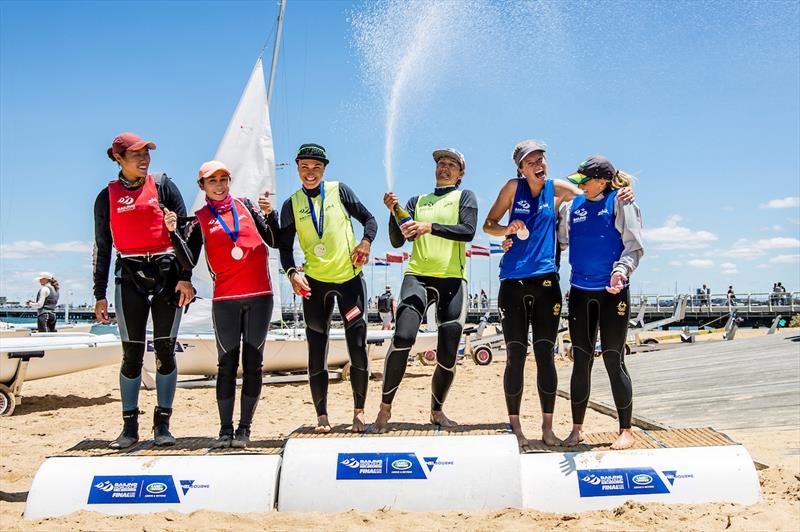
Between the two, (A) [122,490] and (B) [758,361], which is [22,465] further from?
(B) [758,361]

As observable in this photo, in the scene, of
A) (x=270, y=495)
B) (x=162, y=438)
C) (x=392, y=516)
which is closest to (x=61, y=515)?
(x=162, y=438)

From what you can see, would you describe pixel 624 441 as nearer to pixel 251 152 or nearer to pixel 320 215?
pixel 320 215

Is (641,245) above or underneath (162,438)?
above

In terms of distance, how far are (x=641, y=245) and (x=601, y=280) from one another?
0.35m

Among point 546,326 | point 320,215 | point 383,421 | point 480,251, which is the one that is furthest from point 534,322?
point 480,251

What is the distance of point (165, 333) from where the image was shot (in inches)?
193

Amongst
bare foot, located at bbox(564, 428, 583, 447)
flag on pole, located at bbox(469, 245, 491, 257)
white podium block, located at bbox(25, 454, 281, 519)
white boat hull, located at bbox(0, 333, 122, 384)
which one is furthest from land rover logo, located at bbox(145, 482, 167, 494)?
flag on pole, located at bbox(469, 245, 491, 257)

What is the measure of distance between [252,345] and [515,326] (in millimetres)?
1908

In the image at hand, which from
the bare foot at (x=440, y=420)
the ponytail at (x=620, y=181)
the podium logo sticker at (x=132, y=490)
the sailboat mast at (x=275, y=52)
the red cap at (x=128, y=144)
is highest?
the sailboat mast at (x=275, y=52)

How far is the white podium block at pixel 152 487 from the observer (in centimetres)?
423

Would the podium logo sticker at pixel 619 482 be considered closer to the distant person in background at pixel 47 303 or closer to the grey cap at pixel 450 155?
the grey cap at pixel 450 155

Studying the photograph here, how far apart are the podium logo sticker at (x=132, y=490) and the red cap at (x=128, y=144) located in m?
2.23

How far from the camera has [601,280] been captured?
4.57 metres

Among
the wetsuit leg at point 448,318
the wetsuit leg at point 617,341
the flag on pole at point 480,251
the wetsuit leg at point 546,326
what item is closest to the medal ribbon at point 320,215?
the wetsuit leg at point 448,318
